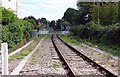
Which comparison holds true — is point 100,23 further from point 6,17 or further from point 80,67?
point 80,67

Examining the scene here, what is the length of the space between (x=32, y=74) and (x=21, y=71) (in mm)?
975

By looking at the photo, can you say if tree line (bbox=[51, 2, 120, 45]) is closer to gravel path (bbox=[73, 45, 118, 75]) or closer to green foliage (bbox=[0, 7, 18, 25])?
gravel path (bbox=[73, 45, 118, 75])

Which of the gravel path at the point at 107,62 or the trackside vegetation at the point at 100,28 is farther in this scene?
the trackside vegetation at the point at 100,28

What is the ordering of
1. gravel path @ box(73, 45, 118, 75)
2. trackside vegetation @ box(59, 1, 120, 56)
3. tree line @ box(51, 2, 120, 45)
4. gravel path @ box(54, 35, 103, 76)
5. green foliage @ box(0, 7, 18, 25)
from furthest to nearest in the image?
tree line @ box(51, 2, 120, 45), trackside vegetation @ box(59, 1, 120, 56), green foliage @ box(0, 7, 18, 25), gravel path @ box(73, 45, 118, 75), gravel path @ box(54, 35, 103, 76)

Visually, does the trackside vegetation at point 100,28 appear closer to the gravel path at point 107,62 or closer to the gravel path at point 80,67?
the gravel path at point 107,62

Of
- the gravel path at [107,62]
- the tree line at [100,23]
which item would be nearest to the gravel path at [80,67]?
the gravel path at [107,62]

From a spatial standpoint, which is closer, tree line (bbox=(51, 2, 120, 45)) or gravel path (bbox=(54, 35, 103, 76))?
gravel path (bbox=(54, 35, 103, 76))

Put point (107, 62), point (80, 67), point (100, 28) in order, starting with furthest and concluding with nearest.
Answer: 1. point (100, 28)
2. point (107, 62)
3. point (80, 67)

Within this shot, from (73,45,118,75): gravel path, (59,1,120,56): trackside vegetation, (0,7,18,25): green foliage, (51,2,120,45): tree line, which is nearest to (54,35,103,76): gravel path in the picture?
(73,45,118,75): gravel path

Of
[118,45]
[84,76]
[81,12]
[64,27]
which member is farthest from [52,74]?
[64,27]

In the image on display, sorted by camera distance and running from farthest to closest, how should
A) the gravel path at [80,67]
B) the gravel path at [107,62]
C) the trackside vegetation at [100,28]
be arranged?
the trackside vegetation at [100,28], the gravel path at [107,62], the gravel path at [80,67]

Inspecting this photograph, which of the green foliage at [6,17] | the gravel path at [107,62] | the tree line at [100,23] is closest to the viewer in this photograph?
the gravel path at [107,62]

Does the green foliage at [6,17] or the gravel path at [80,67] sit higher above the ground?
the green foliage at [6,17]

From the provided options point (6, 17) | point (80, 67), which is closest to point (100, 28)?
point (6, 17)
